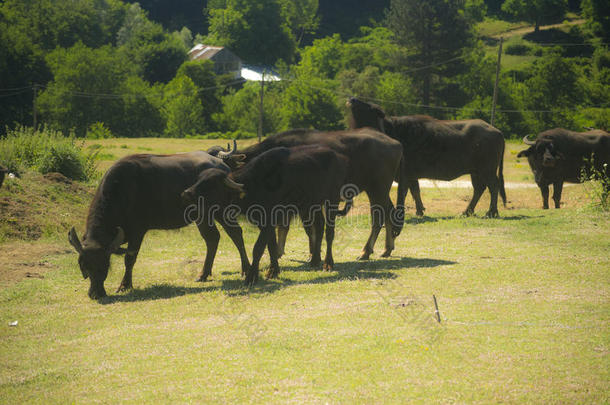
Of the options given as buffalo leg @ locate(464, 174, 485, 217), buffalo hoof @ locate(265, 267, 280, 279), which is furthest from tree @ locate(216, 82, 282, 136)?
buffalo hoof @ locate(265, 267, 280, 279)

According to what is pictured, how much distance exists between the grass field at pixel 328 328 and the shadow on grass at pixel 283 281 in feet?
0.13

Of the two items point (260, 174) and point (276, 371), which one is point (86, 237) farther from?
point (276, 371)

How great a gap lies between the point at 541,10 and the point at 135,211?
11780cm

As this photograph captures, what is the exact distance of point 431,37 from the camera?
76.6 metres

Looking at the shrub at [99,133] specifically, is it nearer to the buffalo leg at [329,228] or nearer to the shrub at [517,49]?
the buffalo leg at [329,228]

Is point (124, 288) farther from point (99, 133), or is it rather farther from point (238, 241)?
point (99, 133)

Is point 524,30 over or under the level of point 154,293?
over

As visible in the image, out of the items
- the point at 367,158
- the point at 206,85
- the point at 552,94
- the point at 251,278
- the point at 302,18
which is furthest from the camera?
the point at 302,18

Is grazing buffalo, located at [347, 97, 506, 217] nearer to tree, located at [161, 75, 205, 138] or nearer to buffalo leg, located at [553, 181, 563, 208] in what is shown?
buffalo leg, located at [553, 181, 563, 208]

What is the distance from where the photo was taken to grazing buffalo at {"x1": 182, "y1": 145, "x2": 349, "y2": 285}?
11.1 m

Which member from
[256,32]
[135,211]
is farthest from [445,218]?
[256,32]

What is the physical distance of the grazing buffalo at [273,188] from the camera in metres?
11.1

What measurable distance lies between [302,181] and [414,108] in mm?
64446

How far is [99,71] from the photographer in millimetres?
84688
